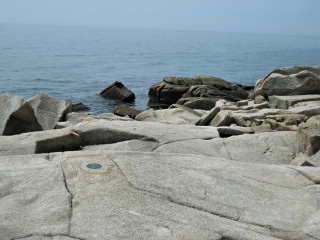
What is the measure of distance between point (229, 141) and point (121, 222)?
434 cm

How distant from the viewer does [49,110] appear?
11406 millimetres

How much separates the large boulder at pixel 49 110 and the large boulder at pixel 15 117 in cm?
96

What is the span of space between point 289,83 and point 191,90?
6830mm

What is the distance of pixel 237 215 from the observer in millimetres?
5047

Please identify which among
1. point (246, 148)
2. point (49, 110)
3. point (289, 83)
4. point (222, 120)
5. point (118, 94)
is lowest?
point (118, 94)

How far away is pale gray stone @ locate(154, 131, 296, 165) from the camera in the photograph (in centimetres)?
793

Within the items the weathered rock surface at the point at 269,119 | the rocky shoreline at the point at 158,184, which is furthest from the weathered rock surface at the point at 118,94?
the rocky shoreline at the point at 158,184

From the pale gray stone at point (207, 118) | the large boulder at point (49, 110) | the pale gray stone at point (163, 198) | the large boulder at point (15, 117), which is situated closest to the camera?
the pale gray stone at point (163, 198)

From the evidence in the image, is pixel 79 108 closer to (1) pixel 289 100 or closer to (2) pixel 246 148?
(1) pixel 289 100

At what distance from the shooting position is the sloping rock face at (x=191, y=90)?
23.6m

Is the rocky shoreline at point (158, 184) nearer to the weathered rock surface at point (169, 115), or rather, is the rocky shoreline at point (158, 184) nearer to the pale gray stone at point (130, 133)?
the pale gray stone at point (130, 133)

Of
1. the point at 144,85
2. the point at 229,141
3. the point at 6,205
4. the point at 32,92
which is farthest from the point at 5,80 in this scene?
the point at 6,205

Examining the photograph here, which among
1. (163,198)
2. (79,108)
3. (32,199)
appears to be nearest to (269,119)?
(163,198)

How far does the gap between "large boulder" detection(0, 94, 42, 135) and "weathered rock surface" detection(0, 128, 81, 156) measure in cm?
228
